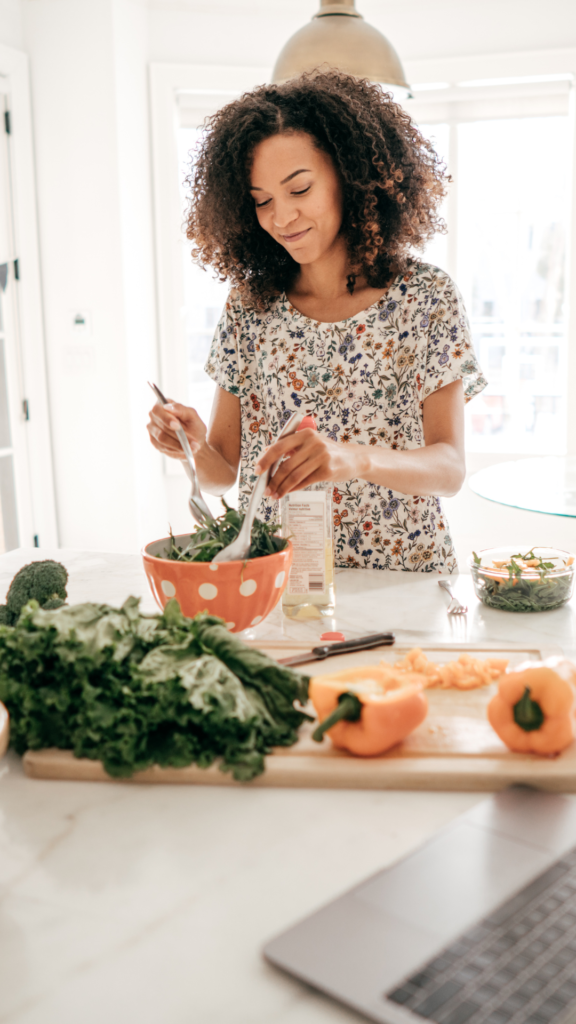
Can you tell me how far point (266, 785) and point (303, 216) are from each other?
1.08 meters

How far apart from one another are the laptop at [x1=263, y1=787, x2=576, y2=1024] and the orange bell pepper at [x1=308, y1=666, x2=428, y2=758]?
0.12 meters

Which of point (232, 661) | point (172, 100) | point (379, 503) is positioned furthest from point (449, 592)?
point (172, 100)

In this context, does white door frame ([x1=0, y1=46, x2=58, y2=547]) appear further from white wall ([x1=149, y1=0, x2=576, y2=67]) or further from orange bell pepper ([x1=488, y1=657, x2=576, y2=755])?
orange bell pepper ([x1=488, y1=657, x2=576, y2=755])

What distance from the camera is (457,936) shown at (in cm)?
58

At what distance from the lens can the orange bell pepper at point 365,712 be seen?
814 mm

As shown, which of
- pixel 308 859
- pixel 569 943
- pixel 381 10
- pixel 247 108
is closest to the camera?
pixel 569 943

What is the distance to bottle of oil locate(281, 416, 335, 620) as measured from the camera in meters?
1.29

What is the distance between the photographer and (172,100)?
155 inches

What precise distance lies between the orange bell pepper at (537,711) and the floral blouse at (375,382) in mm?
822

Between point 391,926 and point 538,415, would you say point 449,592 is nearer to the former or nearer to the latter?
point 391,926

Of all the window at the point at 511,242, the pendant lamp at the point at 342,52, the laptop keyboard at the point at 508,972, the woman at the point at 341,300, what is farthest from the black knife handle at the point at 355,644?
the window at the point at 511,242

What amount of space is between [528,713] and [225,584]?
1.49 ft

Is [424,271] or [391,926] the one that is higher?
[424,271]

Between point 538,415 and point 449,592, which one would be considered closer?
point 449,592
